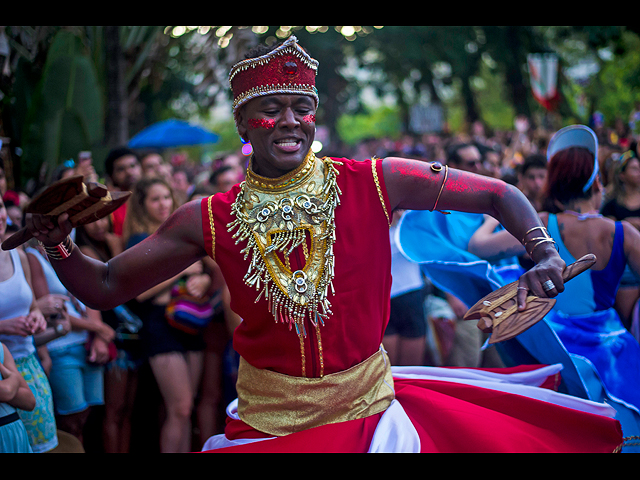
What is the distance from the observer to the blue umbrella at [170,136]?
38.8ft

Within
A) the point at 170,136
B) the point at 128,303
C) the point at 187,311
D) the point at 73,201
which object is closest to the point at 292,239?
the point at 73,201

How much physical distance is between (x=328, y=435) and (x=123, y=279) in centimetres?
106

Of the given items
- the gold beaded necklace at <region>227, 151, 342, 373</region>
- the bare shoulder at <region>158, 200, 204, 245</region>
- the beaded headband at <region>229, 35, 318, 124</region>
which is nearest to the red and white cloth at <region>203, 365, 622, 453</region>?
the gold beaded necklace at <region>227, 151, 342, 373</region>

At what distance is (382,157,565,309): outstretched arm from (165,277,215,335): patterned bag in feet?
7.69

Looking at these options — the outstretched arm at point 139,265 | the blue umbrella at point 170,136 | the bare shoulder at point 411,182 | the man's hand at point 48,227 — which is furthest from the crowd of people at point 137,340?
the blue umbrella at point 170,136

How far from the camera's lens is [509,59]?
20.7 meters

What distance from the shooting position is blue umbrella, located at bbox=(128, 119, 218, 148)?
11828 mm

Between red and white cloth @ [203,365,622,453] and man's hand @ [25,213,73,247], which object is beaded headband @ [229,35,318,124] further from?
red and white cloth @ [203,365,622,453]

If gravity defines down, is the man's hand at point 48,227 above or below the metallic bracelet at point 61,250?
above

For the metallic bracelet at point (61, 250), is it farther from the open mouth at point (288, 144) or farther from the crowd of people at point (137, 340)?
the crowd of people at point (137, 340)

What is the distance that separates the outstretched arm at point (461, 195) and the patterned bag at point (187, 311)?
2.34 metres

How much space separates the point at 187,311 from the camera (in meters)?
4.33

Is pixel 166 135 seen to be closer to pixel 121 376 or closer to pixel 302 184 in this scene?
pixel 121 376

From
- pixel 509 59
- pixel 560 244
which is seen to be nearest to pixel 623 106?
pixel 509 59
